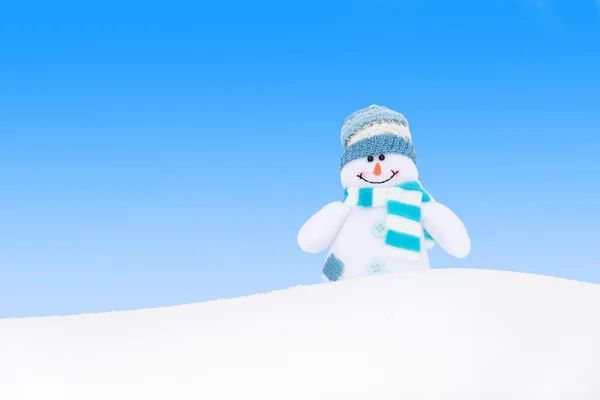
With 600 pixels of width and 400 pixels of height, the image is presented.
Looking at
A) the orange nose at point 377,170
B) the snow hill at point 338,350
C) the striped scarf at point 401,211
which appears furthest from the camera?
the orange nose at point 377,170

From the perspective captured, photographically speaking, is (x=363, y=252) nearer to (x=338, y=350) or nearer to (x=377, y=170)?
(x=377, y=170)

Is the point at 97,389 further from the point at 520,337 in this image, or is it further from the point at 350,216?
the point at 350,216

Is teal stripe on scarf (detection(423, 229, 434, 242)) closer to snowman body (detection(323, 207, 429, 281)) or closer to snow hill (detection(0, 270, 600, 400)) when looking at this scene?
snowman body (detection(323, 207, 429, 281))

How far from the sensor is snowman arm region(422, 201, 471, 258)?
88.5 inches

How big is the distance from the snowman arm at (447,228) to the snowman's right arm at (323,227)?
0.30 m

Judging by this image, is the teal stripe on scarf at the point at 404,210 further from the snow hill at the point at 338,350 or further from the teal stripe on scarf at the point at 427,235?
the snow hill at the point at 338,350

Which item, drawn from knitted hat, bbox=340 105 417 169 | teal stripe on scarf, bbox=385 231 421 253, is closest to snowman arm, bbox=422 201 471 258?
teal stripe on scarf, bbox=385 231 421 253

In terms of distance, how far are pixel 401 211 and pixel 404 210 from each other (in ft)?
0.04

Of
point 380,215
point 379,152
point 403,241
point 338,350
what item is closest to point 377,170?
point 379,152

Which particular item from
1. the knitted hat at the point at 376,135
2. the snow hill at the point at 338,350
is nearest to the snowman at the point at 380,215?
the knitted hat at the point at 376,135

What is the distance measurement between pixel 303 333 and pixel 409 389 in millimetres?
177

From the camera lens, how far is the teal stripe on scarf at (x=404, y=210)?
2.23 m

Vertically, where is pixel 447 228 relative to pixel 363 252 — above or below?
above

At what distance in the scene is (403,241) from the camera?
2.20m
